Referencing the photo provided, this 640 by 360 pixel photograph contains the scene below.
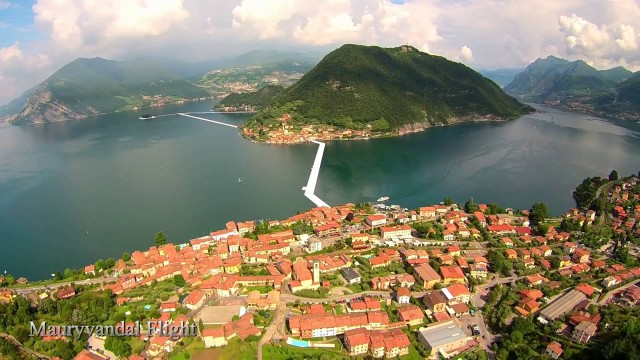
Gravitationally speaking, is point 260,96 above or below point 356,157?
above

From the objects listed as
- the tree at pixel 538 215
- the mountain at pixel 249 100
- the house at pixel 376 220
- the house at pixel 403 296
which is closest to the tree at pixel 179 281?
the house at pixel 403 296

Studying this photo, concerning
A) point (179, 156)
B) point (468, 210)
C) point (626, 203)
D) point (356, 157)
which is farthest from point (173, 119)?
point (626, 203)

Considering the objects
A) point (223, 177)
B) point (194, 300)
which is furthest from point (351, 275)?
point (223, 177)

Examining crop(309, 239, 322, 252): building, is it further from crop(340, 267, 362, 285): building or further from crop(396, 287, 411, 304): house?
crop(396, 287, 411, 304): house

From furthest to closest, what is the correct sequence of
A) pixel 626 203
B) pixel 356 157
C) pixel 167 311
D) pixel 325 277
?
pixel 356 157 < pixel 626 203 < pixel 325 277 < pixel 167 311

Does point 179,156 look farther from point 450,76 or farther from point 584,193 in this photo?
point 450,76
